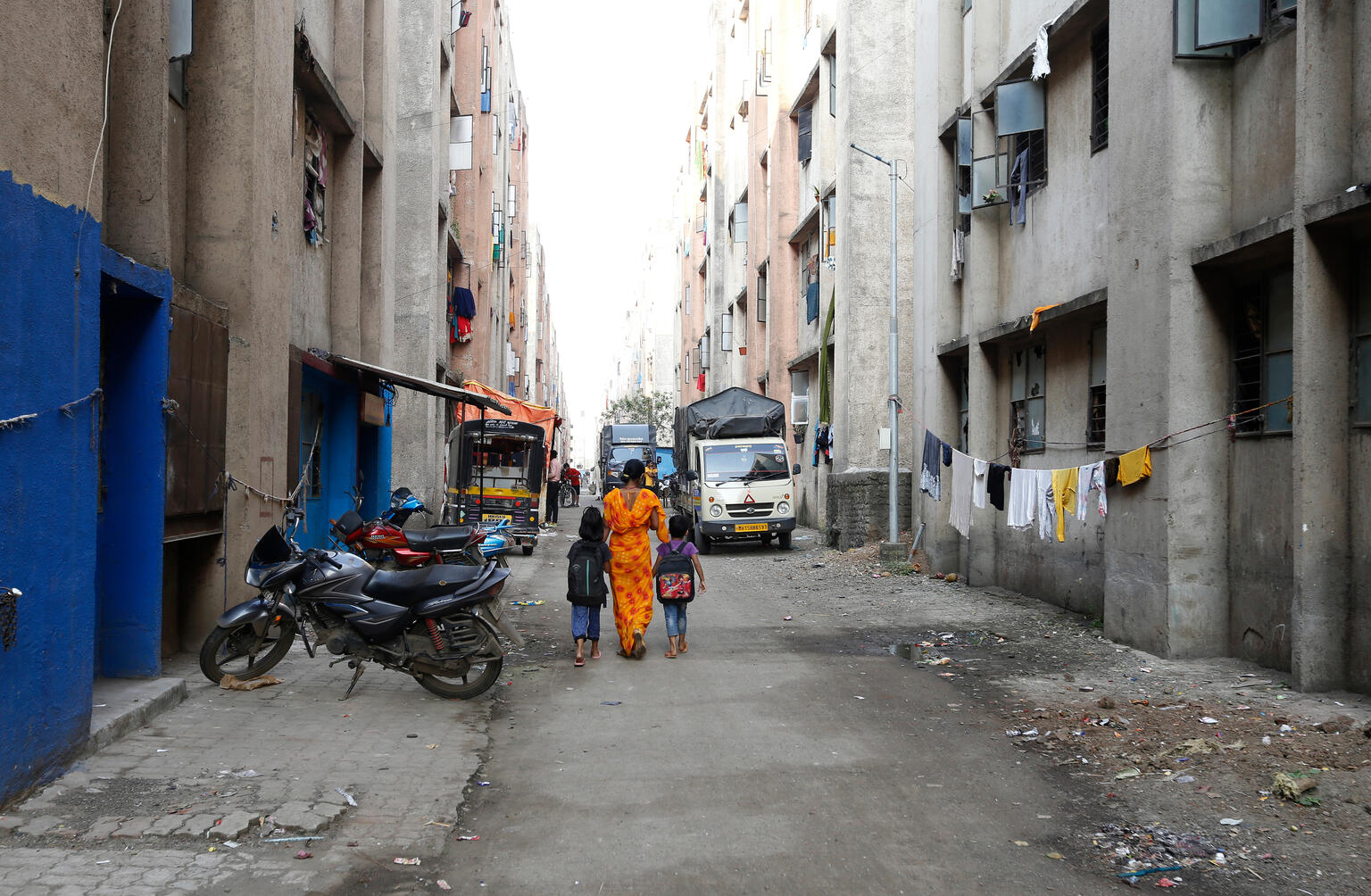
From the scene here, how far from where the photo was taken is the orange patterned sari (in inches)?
396

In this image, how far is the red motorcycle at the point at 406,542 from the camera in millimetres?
10344

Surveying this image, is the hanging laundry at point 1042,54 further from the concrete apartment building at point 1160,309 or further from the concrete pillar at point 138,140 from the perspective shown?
the concrete pillar at point 138,140

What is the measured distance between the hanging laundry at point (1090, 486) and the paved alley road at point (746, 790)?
2899mm

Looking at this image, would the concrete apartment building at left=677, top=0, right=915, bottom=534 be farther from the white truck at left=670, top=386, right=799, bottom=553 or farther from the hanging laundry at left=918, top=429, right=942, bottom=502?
the hanging laundry at left=918, top=429, right=942, bottom=502

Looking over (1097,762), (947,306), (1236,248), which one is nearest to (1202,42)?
(1236,248)

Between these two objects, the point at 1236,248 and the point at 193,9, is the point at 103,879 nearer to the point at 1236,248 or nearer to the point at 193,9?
the point at 193,9

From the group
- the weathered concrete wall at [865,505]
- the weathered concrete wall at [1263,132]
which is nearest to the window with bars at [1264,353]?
the weathered concrete wall at [1263,132]

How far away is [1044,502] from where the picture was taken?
481 inches

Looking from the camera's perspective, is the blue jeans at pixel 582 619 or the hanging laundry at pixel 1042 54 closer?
the blue jeans at pixel 582 619

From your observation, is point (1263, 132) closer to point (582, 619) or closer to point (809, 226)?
point (582, 619)

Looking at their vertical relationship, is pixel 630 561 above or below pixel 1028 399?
below

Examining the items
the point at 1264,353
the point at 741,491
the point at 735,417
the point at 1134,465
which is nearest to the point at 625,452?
the point at 735,417

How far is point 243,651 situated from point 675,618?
3858 mm

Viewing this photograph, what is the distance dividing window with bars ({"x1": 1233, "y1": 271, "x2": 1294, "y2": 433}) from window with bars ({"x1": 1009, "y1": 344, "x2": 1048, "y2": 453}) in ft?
15.1
